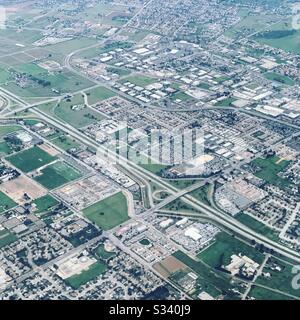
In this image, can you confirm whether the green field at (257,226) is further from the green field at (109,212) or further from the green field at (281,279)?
the green field at (109,212)

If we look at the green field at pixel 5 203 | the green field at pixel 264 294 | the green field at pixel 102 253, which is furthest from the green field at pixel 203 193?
the green field at pixel 5 203

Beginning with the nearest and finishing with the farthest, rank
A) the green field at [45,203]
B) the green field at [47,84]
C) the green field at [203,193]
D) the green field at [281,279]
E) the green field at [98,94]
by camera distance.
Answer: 1. the green field at [281,279]
2. the green field at [45,203]
3. the green field at [203,193]
4. the green field at [98,94]
5. the green field at [47,84]

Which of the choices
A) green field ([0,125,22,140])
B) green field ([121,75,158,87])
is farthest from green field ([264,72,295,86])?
green field ([0,125,22,140])

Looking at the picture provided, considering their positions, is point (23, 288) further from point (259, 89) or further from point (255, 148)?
point (259, 89)

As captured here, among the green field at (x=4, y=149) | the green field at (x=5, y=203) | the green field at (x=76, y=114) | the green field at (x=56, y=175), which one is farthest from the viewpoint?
the green field at (x=76, y=114)

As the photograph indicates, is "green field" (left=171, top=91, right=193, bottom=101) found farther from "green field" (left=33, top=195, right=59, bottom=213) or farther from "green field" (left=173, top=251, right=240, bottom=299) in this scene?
"green field" (left=173, top=251, right=240, bottom=299)

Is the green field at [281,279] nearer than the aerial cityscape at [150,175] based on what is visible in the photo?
Yes

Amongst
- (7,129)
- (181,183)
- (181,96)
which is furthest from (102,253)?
(181,96)
